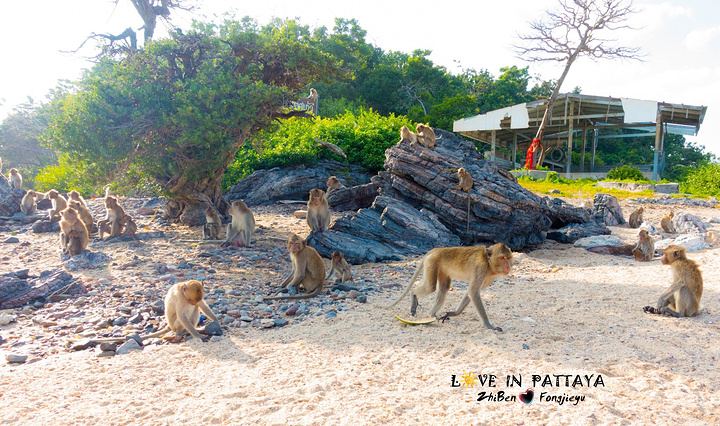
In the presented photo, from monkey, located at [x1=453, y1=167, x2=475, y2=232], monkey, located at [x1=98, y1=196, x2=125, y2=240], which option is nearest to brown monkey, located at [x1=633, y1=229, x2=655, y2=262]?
monkey, located at [x1=453, y1=167, x2=475, y2=232]

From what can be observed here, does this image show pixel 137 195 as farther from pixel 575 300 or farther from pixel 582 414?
pixel 582 414

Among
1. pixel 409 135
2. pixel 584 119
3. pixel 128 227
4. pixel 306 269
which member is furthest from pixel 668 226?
pixel 584 119

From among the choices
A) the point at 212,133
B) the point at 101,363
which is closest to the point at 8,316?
the point at 101,363

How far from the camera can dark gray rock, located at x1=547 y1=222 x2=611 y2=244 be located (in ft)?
39.8

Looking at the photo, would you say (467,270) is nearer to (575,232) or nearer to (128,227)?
(575,232)

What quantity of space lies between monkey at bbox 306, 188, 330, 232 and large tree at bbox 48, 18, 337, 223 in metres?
2.22

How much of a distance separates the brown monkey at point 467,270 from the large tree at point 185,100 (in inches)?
236

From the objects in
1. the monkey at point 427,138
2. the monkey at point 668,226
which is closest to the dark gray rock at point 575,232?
the monkey at point 668,226

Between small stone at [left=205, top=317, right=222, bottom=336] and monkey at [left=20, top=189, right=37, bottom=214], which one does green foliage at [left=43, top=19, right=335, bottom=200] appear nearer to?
small stone at [left=205, top=317, right=222, bottom=336]

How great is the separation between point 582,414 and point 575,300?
3.26 metres

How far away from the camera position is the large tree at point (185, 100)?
8.95 metres

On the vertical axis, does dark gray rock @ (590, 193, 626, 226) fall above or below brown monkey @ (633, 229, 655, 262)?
above

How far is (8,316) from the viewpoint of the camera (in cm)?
596

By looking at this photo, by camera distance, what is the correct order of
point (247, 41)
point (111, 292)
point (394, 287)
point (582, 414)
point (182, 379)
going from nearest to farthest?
point (582, 414), point (182, 379), point (111, 292), point (394, 287), point (247, 41)
